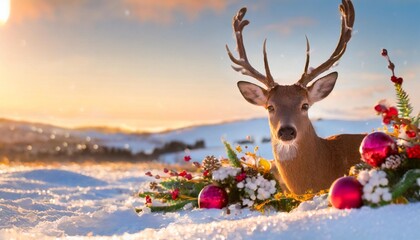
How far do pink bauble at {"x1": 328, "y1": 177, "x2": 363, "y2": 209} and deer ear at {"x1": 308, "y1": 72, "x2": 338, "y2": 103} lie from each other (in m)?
2.57

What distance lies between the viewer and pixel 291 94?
580cm

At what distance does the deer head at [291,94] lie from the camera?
5.62 m

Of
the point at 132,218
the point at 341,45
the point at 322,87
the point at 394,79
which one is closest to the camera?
the point at 394,79

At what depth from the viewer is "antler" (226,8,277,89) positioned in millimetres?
6176

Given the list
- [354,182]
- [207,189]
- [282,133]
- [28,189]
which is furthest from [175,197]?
[28,189]

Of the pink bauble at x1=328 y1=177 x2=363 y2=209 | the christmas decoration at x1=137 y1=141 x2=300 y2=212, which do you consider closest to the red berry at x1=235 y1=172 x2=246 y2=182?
the christmas decoration at x1=137 y1=141 x2=300 y2=212

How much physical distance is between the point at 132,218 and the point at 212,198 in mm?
774

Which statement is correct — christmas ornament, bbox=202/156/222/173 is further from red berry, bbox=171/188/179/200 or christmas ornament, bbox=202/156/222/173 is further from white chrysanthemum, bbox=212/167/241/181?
red berry, bbox=171/188/179/200

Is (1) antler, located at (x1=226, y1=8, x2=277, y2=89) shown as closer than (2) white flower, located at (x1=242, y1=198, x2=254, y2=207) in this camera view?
No

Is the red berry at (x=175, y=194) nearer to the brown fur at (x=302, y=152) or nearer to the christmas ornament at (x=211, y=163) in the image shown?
the christmas ornament at (x=211, y=163)

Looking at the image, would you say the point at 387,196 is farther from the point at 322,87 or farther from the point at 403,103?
the point at 322,87

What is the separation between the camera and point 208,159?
563 cm

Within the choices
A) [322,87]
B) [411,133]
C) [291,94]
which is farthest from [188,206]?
[411,133]

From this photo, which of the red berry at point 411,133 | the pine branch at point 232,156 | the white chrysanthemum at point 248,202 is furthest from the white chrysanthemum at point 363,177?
the pine branch at point 232,156
